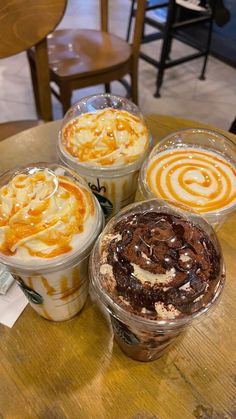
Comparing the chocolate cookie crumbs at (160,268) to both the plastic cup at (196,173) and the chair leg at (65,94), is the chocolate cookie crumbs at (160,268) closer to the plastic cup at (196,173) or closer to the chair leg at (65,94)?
the plastic cup at (196,173)

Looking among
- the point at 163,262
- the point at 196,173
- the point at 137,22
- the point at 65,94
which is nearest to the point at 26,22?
the point at 65,94

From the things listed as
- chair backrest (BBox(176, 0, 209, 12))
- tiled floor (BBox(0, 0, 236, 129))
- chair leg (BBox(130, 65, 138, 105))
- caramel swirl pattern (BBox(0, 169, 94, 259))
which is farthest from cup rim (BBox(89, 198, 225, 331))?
chair backrest (BBox(176, 0, 209, 12))

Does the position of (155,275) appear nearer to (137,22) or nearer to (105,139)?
(105,139)

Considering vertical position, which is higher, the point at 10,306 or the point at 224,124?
the point at 10,306

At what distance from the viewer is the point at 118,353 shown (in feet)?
2.91

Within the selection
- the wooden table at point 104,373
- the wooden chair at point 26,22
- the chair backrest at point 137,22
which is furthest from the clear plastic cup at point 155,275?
the chair backrest at point 137,22

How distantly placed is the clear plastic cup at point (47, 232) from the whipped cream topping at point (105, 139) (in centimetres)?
13

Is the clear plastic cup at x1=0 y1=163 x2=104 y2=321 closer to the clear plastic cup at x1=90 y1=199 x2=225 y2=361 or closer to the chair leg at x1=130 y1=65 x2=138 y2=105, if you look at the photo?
the clear plastic cup at x1=90 y1=199 x2=225 y2=361

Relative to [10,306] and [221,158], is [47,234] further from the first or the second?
[221,158]

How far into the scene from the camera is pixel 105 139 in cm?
97

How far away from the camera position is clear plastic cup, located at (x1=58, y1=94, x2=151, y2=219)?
3.17 ft

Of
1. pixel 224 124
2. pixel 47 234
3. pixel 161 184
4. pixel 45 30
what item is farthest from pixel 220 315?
pixel 224 124

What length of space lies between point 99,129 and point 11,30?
3.33 feet

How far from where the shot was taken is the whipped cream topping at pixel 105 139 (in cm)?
97
